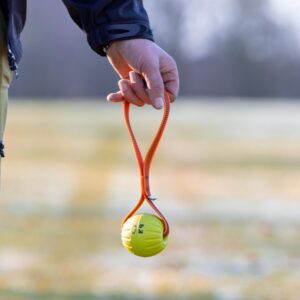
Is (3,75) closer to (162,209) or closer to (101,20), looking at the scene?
(101,20)

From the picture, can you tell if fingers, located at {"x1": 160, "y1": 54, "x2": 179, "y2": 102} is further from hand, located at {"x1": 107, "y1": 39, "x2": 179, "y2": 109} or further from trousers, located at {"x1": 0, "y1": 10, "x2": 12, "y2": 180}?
trousers, located at {"x1": 0, "y1": 10, "x2": 12, "y2": 180}

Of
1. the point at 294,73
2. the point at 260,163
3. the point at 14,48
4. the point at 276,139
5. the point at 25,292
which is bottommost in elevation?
the point at 14,48

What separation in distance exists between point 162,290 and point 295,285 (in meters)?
0.71

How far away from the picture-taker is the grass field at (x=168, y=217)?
5660 millimetres

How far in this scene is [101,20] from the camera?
2.74m

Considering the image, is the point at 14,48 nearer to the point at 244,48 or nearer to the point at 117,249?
the point at 117,249

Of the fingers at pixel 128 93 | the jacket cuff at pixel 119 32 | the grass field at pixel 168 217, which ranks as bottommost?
the fingers at pixel 128 93

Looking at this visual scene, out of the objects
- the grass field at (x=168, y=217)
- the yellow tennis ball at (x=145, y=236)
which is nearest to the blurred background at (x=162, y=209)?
the grass field at (x=168, y=217)

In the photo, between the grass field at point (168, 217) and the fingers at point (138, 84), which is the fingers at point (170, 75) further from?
the grass field at point (168, 217)

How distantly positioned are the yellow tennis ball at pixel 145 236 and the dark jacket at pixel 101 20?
500 mm

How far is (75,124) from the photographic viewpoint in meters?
32.2

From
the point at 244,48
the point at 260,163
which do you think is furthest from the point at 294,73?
the point at 260,163

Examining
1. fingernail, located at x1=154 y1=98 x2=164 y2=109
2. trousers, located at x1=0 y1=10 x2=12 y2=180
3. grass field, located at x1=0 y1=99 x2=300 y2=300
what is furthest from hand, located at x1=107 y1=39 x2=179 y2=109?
grass field, located at x1=0 y1=99 x2=300 y2=300

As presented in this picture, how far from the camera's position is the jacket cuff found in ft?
8.96
